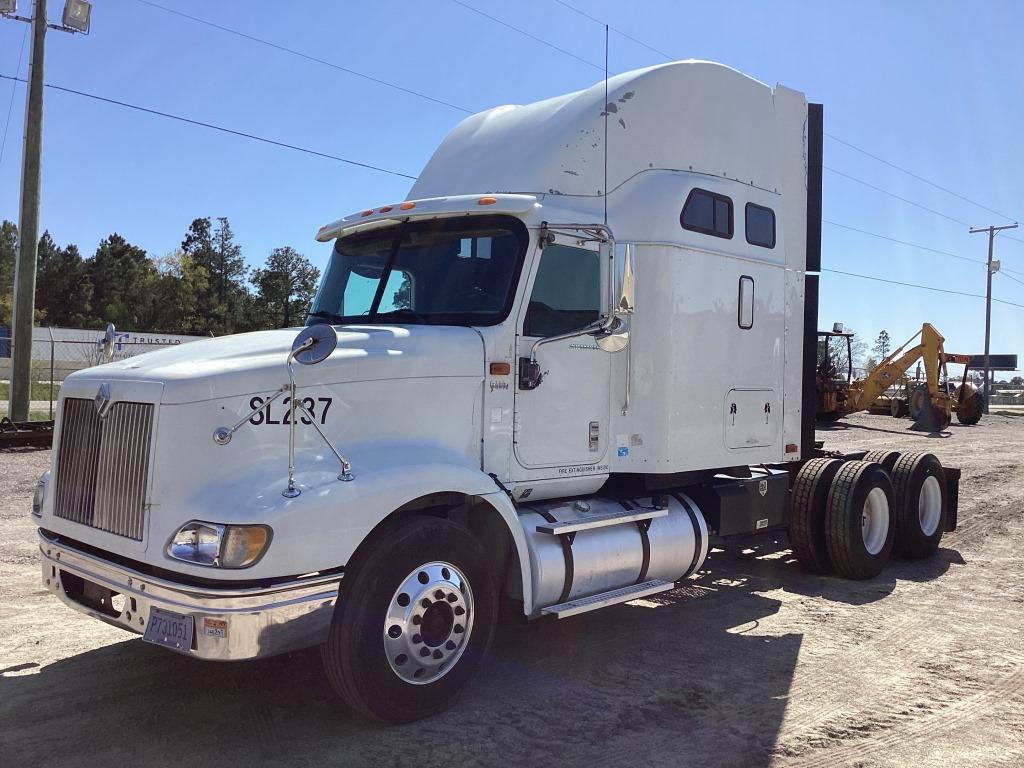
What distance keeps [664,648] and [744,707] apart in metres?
1.10

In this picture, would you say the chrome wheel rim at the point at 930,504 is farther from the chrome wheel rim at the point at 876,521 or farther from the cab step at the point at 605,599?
the cab step at the point at 605,599

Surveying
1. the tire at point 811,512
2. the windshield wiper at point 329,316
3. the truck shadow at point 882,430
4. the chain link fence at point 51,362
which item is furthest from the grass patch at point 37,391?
the truck shadow at point 882,430

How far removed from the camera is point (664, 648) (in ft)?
19.3

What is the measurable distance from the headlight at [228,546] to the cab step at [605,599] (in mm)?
2051

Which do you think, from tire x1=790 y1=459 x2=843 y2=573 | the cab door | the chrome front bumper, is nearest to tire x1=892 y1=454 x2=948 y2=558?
tire x1=790 y1=459 x2=843 y2=573

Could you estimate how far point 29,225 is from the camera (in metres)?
17.1

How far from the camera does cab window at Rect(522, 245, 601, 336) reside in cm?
550

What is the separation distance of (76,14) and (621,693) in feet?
61.0

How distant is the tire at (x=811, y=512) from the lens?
7875mm

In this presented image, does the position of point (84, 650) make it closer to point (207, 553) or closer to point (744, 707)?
point (207, 553)

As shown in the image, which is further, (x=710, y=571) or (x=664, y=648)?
(x=710, y=571)

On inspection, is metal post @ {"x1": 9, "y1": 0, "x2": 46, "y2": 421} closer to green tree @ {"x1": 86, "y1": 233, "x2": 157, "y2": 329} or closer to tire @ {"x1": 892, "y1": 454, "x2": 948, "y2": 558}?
tire @ {"x1": 892, "y1": 454, "x2": 948, "y2": 558}

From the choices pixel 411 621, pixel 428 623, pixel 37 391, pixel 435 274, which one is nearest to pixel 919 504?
pixel 435 274

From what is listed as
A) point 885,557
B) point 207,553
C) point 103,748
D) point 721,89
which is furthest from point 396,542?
point 885,557
